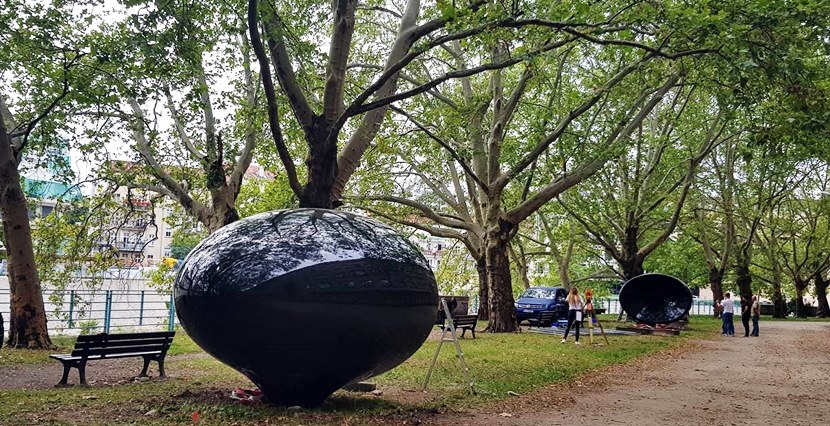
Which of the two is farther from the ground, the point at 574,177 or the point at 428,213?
the point at 574,177

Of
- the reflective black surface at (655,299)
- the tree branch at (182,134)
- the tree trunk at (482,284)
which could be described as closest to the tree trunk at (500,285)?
the tree trunk at (482,284)

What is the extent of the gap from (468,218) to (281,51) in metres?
15.2

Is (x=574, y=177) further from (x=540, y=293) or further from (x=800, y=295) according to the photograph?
(x=800, y=295)

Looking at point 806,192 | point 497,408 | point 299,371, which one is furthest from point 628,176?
point 299,371

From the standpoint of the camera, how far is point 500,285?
2172 cm

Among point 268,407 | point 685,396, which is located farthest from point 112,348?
point 685,396

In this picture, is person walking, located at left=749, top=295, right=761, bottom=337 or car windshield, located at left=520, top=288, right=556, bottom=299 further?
car windshield, located at left=520, top=288, right=556, bottom=299

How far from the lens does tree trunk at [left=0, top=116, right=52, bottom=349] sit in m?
14.6

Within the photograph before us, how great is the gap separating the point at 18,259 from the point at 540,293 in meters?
21.2

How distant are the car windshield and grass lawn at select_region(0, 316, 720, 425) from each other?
13.1 m

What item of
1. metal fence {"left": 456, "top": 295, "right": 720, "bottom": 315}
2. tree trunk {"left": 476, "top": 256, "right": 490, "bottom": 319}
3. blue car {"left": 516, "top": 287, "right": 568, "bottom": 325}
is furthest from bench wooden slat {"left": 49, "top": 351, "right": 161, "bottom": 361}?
metal fence {"left": 456, "top": 295, "right": 720, "bottom": 315}

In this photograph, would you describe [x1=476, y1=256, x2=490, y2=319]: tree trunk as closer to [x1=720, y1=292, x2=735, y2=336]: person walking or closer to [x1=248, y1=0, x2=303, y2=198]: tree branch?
[x1=720, y1=292, x2=735, y2=336]: person walking

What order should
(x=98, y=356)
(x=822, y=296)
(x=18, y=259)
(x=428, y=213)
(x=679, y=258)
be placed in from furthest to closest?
(x=822, y=296), (x=679, y=258), (x=428, y=213), (x=18, y=259), (x=98, y=356)

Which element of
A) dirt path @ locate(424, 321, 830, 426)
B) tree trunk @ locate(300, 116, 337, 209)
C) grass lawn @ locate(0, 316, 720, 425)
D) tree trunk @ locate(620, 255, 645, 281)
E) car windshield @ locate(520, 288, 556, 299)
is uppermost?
tree trunk @ locate(300, 116, 337, 209)
